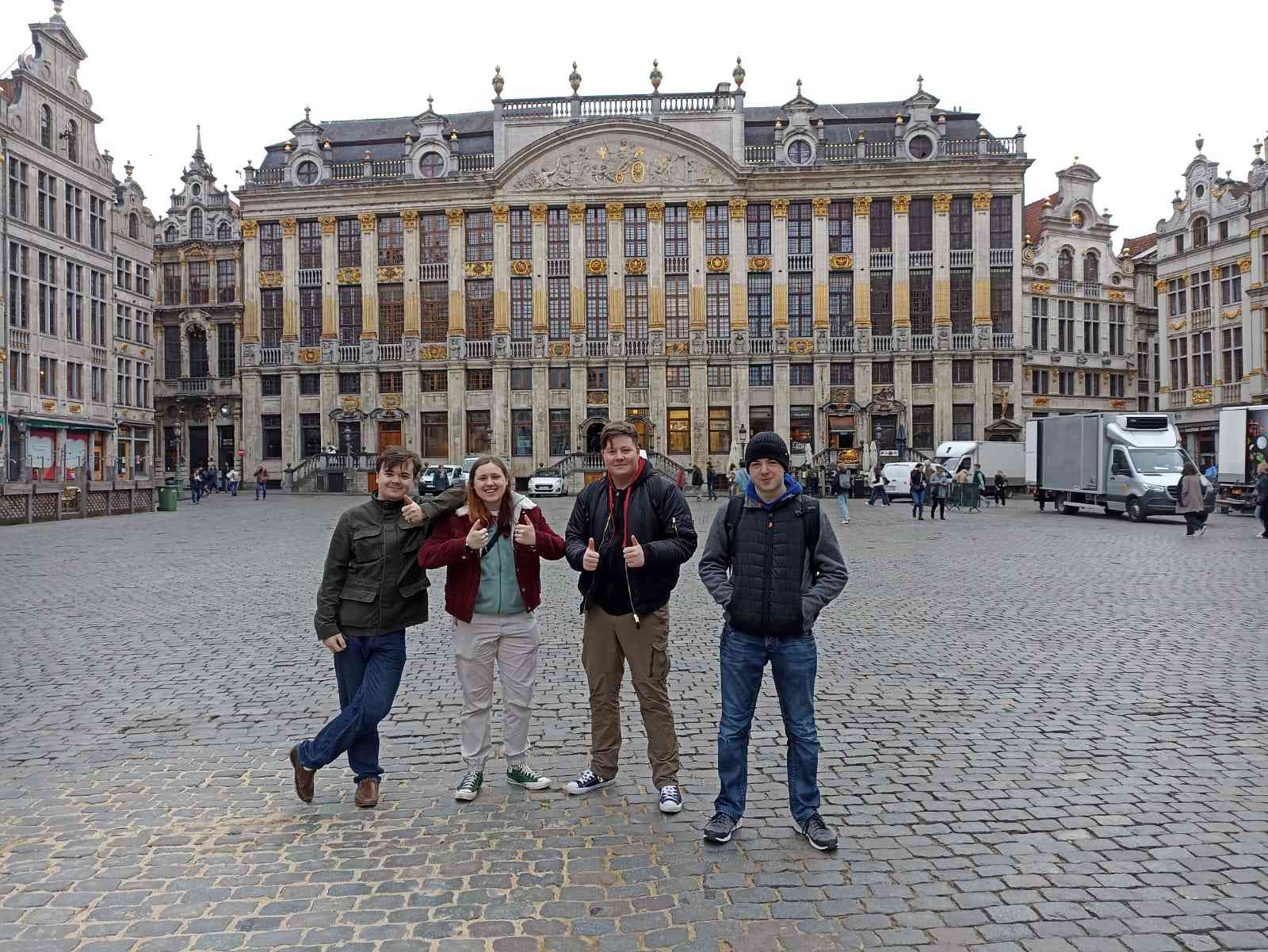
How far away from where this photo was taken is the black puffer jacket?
16.7 ft

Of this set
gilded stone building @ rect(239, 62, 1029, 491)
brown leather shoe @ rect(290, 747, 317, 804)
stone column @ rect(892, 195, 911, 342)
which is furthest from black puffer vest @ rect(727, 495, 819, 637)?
stone column @ rect(892, 195, 911, 342)

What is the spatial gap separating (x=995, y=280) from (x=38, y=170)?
45039mm

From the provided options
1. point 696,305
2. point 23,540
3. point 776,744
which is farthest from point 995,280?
point 776,744

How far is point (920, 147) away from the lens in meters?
54.2

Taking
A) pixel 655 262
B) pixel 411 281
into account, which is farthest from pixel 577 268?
pixel 411 281

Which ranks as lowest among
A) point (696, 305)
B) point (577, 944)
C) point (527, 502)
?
point (577, 944)

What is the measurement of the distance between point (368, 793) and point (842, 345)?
166ft

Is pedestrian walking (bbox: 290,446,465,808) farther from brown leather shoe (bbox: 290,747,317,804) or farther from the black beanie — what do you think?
the black beanie

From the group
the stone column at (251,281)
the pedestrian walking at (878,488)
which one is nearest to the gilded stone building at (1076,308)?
the pedestrian walking at (878,488)

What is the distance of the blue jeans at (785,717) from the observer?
15.5 feet

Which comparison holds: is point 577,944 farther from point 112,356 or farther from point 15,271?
point 112,356

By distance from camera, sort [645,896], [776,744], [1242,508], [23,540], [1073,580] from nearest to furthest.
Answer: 1. [645,896]
2. [776,744]
3. [1073,580]
4. [23,540]
5. [1242,508]

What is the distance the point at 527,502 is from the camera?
18.2 feet

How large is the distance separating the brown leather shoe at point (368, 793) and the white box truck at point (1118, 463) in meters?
24.5
